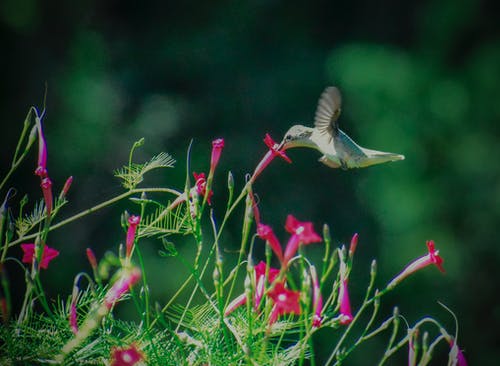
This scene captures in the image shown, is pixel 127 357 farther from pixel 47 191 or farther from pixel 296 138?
pixel 296 138

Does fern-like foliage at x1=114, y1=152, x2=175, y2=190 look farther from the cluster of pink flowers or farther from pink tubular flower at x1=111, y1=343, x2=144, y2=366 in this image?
pink tubular flower at x1=111, y1=343, x2=144, y2=366

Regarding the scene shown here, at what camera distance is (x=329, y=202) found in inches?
192

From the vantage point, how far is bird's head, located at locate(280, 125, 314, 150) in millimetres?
1179

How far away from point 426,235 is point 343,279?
364 cm

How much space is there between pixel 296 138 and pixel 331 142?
0.22 feet

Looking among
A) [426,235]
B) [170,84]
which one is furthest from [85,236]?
[426,235]

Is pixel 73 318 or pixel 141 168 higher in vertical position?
pixel 141 168

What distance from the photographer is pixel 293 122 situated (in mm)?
4848

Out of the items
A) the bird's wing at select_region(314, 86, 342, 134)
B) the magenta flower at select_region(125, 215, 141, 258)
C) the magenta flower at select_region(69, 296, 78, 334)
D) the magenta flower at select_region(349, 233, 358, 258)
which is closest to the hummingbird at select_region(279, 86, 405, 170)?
the bird's wing at select_region(314, 86, 342, 134)

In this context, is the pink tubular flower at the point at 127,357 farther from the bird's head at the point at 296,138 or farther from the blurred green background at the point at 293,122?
the blurred green background at the point at 293,122

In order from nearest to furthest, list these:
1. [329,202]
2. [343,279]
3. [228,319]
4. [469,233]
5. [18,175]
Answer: [343,279]
[228,319]
[18,175]
[469,233]
[329,202]

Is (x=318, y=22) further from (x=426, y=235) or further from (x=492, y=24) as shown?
(x=426, y=235)

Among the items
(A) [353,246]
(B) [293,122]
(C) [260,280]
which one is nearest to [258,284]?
(C) [260,280]

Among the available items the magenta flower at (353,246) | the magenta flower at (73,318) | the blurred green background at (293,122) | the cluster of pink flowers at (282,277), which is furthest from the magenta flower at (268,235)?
the blurred green background at (293,122)
